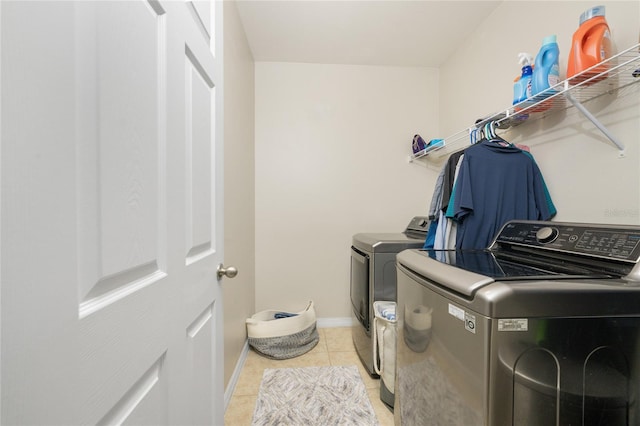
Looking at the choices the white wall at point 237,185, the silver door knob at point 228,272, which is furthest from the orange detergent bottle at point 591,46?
the white wall at point 237,185

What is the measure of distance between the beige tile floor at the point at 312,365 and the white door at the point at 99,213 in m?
0.95

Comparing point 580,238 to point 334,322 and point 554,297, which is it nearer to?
point 554,297

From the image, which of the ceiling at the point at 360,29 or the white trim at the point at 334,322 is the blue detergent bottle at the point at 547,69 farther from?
the white trim at the point at 334,322

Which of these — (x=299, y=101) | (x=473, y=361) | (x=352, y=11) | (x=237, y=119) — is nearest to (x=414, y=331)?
(x=473, y=361)

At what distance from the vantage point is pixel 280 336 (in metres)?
1.99

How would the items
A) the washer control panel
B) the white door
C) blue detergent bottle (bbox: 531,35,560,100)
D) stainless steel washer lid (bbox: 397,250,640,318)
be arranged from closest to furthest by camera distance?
the white door → stainless steel washer lid (bbox: 397,250,640,318) → the washer control panel → blue detergent bottle (bbox: 531,35,560,100)

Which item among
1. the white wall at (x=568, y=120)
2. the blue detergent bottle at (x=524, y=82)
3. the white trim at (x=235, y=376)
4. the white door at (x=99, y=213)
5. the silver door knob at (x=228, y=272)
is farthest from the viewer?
the white trim at (x=235, y=376)

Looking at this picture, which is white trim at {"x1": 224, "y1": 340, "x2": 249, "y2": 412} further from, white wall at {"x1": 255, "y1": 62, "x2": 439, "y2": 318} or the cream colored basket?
white wall at {"x1": 255, "y1": 62, "x2": 439, "y2": 318}

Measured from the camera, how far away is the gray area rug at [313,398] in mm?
1436

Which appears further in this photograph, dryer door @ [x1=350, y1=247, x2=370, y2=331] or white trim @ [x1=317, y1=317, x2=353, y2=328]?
white trim @ [x1=317, y1=317, x2=353, y2=328]

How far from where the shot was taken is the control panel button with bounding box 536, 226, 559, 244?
103 cm

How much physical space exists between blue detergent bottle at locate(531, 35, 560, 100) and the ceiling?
88 cm

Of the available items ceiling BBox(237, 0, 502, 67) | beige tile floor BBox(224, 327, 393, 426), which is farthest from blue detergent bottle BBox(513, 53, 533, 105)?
beige tile floor BBox(224, 327, 393, 426)

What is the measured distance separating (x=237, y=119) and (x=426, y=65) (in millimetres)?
1943
